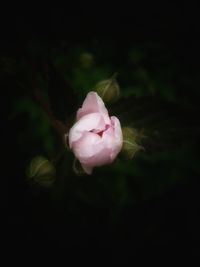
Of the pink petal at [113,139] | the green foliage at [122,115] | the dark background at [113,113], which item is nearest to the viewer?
the pink petal at [113,139]

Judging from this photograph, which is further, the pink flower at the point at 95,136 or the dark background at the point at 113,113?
the dark background at the point at 113,113

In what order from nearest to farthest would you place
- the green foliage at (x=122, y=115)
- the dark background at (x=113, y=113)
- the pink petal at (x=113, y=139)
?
the pink petal at (x=113, y=139) < the dark background at (x=113, y=113) < the green foliage at (x=122, y=115)

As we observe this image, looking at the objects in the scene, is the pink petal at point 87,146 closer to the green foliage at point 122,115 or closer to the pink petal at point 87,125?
the pink petal at point 87,125

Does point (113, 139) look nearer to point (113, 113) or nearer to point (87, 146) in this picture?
point (87, 146)

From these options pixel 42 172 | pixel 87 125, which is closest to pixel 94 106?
pixel 87 125

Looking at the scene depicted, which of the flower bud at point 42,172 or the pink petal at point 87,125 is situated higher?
the pink petal at point 87,125

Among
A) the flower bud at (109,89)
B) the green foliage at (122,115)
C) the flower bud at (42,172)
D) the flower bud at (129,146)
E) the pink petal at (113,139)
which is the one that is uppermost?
the green foliage at (122,115)

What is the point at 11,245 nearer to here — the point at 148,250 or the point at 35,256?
the point at 35,256

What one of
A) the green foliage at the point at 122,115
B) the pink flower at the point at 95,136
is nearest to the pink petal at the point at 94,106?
the pink flower at the point at 95,136
